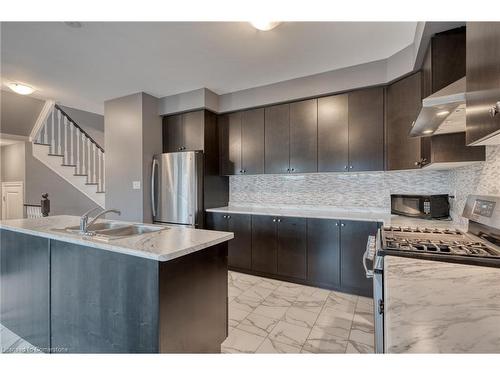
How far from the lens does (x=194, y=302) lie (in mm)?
1368

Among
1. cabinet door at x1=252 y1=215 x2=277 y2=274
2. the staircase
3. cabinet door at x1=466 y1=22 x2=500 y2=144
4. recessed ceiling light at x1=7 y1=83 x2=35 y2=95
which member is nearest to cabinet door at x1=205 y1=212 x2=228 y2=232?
cabinet door at x1=252 y1=215 x2=277 y2=274

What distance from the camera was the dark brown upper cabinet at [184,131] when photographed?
11.3 feet

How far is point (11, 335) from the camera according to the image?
1868mm

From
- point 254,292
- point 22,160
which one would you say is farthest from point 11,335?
point 22,160

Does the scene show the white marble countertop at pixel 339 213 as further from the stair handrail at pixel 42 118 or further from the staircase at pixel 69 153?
the stair handrail at pixel 42 118

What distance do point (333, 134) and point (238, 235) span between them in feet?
5.88

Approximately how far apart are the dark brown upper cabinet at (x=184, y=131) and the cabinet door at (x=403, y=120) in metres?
2.36

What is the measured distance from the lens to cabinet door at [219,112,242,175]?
3.51m

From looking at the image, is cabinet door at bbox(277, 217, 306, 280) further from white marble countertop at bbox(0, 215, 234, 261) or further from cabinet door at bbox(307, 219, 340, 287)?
white marble countertop at bbox(0, 215, 234, 261)

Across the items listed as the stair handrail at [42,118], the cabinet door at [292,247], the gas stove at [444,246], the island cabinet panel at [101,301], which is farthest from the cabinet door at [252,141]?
the stair handrail at [42,118]

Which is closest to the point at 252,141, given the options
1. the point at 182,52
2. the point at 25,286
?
the point at 182,52

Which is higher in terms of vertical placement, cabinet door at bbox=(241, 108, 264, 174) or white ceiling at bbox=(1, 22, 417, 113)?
white ceiling at bbox=(1, 22, 417, 113)

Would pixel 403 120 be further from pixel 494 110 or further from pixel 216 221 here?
pixel 216 221
